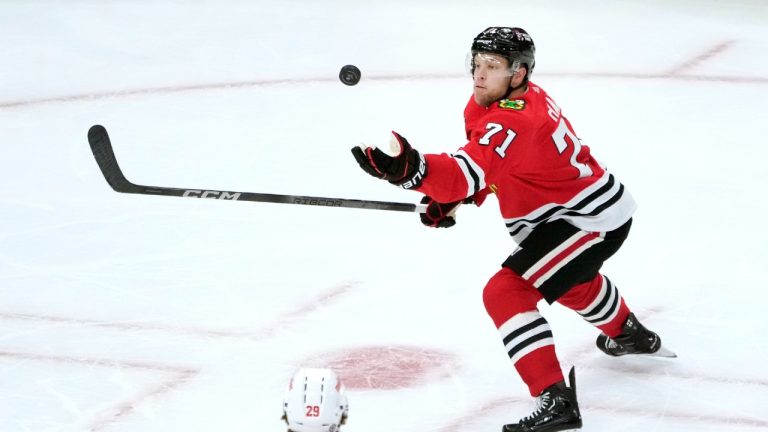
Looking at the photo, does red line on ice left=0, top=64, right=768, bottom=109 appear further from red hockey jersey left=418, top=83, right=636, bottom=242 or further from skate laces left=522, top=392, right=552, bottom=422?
skate laces left=522, top=392, right=552, bottom=422

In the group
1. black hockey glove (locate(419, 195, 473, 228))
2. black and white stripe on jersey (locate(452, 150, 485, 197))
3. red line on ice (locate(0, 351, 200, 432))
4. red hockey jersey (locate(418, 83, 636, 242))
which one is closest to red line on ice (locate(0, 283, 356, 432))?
red line on ice (locate(0, 351, 200, 432))

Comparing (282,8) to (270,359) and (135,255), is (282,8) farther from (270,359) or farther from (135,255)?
(270,359)

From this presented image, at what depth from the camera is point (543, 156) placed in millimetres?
2738

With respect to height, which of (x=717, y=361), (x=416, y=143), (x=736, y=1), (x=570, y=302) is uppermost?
(x=736, y=1)

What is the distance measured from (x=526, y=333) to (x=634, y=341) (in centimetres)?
47

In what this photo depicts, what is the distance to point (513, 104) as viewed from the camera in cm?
271

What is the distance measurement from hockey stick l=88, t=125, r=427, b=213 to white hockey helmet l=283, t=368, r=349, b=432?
1369 mm

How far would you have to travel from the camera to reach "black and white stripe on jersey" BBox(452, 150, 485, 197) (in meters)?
2.60

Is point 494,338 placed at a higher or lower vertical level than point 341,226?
lower

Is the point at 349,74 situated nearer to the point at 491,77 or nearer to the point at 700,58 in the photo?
the point at 491,77

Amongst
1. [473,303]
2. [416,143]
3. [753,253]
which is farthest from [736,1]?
[473,303]

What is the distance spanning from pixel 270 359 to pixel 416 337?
39cm

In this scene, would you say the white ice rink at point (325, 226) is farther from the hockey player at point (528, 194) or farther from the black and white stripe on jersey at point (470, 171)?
the black and white stripe on jersey at point (470, 171)

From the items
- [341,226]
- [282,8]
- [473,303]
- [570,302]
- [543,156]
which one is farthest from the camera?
[282,8]
